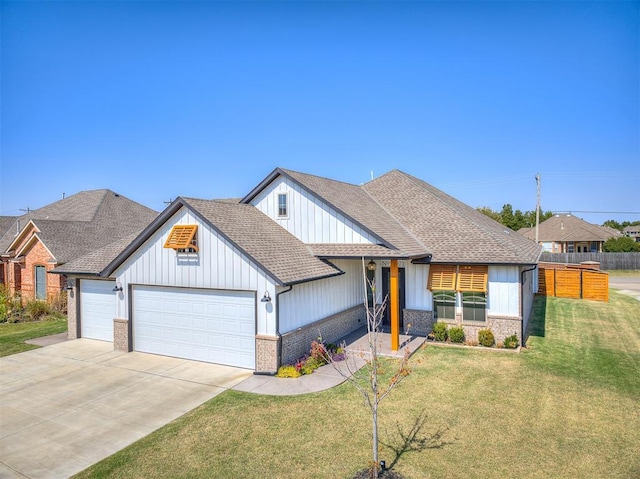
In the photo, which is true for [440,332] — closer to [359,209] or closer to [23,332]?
[359,209]

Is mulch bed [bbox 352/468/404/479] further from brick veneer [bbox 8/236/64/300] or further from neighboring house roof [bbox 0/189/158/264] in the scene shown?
neighboring house roof [bbox 0/189/158/264]

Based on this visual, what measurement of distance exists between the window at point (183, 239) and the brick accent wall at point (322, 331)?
4397 mm

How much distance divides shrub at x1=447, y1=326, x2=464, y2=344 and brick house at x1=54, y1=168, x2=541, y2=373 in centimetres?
38

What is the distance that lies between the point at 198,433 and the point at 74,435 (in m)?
2.73

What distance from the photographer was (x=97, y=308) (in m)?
16.7

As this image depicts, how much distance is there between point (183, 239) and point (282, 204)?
5297mm

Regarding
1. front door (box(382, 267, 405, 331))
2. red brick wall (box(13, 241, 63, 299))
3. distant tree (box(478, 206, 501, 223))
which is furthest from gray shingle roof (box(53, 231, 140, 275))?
distant tree (box(478, 206, 501, 223))

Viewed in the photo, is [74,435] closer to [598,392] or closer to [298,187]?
[298,187]

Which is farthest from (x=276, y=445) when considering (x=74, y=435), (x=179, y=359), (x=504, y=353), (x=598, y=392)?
(x=504, y=353)

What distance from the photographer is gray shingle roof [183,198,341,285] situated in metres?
12.7

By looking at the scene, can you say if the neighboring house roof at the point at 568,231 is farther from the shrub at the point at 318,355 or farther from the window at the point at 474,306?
the shrub at the point at 318,355

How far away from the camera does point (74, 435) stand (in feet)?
28.4

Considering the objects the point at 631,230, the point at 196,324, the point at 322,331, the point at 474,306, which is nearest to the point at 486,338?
the point at 474,306

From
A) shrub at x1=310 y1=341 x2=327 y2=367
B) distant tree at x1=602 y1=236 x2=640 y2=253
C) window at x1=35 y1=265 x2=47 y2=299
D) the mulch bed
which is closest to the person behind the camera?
the mulch bed
